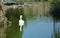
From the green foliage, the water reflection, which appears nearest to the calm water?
the water reflection

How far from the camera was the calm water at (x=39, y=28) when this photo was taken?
2447 millimetres

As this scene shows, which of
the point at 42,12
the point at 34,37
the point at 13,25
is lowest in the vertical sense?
the point at 34,37

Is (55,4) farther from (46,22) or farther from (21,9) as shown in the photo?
(21,9)

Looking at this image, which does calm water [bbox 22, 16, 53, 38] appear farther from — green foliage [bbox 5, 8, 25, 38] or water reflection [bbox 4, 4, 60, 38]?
green foliage [bbox 5, 8, 25, 38]

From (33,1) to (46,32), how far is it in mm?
459

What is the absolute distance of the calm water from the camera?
2.45m

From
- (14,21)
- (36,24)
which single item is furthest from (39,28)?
(14,21)

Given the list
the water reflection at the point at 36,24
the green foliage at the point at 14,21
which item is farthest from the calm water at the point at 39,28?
the green foliage at the point at 14,21

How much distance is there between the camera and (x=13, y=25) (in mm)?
2486

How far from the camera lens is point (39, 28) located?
2463mm

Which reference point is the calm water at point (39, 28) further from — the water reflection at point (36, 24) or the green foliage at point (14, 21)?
the green foliage at point (14, 21)

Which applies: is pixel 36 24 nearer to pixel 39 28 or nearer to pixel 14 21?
pixel 39 28

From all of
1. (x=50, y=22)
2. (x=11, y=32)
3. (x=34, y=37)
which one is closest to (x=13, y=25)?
(x=11, y=32)

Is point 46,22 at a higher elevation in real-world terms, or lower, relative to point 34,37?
higher
